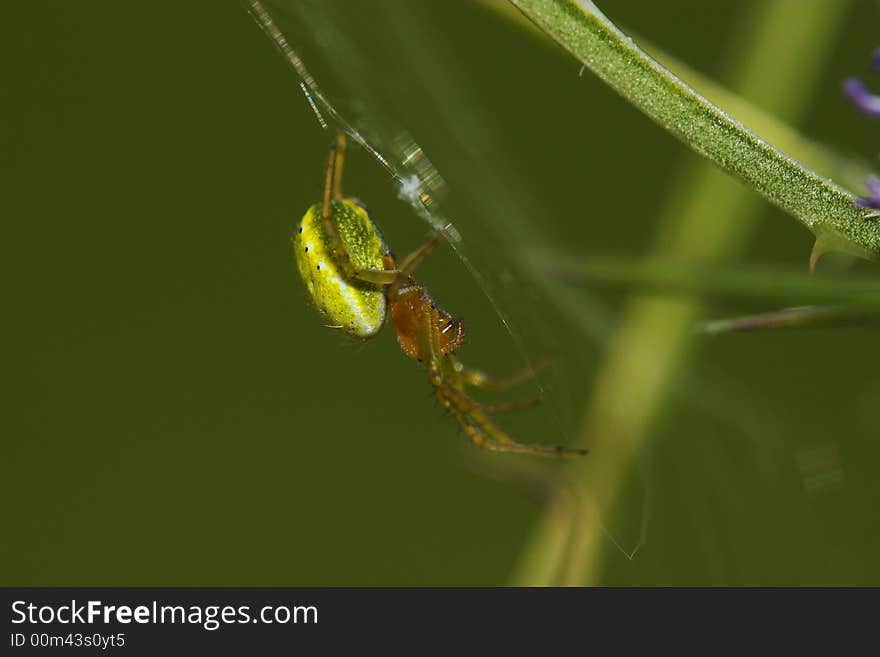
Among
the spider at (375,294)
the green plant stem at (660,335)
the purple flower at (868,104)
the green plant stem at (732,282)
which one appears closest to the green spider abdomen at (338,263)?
the spider at (375,294)

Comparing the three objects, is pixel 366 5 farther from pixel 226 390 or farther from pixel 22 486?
pixel 22 486

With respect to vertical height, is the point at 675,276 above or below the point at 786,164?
below

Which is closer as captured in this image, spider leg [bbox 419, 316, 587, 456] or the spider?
the spider

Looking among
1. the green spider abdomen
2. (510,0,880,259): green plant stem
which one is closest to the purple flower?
(510,0,880,259): green plant stem

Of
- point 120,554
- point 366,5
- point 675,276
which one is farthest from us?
point 120,554

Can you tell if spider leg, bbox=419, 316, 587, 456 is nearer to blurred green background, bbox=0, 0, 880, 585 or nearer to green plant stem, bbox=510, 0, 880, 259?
blurred green background, bbox=0, 0, 880, 585

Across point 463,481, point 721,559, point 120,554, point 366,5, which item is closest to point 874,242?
point 366,5
